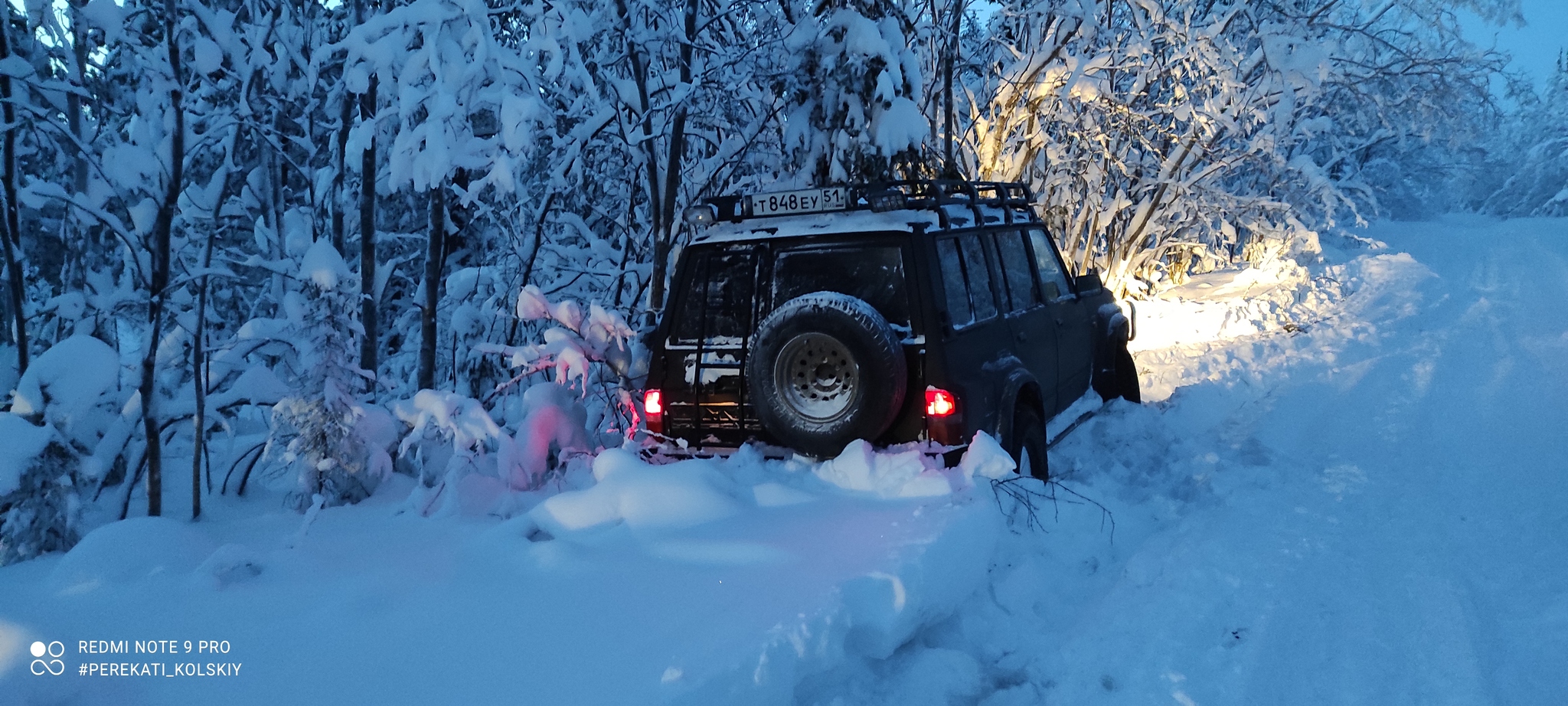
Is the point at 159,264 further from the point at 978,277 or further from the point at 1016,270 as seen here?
the point at 1016,270

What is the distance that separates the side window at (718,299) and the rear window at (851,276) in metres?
0.18

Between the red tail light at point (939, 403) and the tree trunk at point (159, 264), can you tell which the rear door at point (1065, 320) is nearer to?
the red tail light at point (939, 403)

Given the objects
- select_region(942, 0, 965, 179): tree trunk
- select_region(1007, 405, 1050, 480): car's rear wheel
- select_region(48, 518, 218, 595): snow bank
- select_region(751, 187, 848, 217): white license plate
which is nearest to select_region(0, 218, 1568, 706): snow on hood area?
select_region(48, 518, 218, 595): snow bank

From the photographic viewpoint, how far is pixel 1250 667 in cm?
351

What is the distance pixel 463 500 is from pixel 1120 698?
11.2 ft

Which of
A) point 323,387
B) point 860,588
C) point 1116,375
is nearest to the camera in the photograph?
point 860,588

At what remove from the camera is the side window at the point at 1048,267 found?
670cm

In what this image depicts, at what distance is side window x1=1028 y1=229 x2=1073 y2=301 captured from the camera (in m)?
6.70

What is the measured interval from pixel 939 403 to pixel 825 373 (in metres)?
0.60

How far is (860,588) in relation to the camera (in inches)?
138

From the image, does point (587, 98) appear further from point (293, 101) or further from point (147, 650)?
point (147, 650)

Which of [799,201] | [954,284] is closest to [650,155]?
[799,201]

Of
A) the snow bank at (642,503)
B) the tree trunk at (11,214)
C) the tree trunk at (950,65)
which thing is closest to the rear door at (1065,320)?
the tree trunk at (950,65)

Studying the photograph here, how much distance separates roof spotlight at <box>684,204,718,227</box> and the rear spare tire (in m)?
0.86
